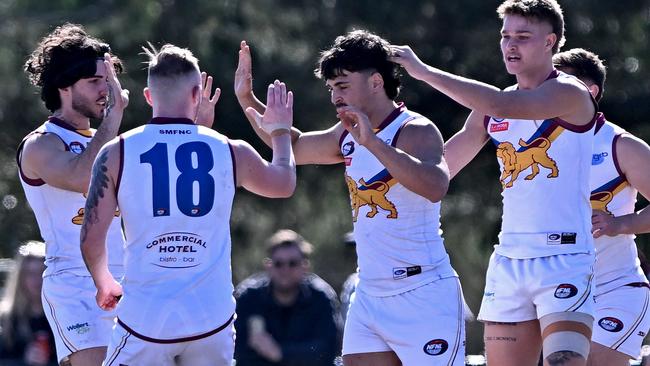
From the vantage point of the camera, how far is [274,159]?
602 cm

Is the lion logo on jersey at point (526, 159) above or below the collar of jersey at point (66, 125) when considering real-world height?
below

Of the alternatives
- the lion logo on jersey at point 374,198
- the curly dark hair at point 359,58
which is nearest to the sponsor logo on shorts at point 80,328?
the lion logo on jersey at point 374,198

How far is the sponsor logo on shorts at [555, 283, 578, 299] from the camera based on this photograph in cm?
638

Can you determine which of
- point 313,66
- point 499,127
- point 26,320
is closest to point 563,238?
point 499,127

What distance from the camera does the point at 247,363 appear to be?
8898 mm

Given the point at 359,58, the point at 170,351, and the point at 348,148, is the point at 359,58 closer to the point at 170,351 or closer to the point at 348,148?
the point at 348,148

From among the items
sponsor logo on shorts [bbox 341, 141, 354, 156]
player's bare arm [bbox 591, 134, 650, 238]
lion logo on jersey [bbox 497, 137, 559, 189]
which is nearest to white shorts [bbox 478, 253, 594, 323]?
lion logo on jersey [bbox 497, 137, 559, 189]

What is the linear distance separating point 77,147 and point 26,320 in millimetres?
2468

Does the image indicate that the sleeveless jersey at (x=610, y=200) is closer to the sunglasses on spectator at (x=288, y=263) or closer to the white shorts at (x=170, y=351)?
the sunglasses on spectator at (x=288, y=263)

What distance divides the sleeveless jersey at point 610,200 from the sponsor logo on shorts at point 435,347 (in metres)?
1.25

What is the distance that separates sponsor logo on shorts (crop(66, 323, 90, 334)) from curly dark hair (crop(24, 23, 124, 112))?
3.95 ft

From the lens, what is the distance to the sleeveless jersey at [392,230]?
21.5 feet

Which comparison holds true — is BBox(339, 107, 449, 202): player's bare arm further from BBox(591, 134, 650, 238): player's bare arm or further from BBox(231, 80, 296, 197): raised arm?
BBox(591, 134, 650, 238): player's bare arm

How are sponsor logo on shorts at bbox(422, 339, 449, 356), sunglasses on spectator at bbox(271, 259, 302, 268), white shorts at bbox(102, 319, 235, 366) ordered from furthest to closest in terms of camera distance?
sunglasses on spectator at bbox(271, 259, 302, 268)
sponsor logo on shorts at bbox(422, 339, 449, 356)
white shorts at bbox(102, 319, 235, 366)
